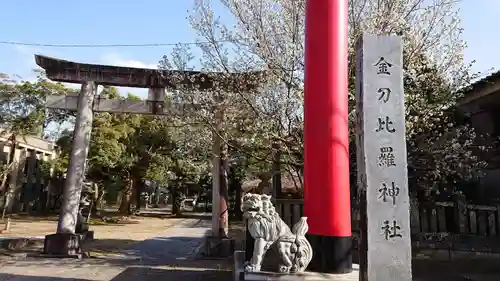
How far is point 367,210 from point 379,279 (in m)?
0.73

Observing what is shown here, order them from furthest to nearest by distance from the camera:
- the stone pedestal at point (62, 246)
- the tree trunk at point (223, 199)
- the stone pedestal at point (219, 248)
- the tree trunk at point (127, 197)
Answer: the tree trunk at point (127, 197) → the tree trunk at point (223, 199) → the stone pedestal at point (219, 248) → the stone pedestal at point (62, 246)

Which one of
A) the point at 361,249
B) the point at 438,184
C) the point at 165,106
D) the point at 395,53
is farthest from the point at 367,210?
the point at 165,106

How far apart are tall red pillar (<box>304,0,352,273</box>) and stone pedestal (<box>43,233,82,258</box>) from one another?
636 cm

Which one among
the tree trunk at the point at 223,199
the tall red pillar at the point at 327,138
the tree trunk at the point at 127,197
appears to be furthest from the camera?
the tree trunk at the point at 127,197

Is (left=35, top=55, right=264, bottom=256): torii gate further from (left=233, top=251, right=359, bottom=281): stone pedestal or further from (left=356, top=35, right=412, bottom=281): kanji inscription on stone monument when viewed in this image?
(left=356, top=35, right=412, bottom=281): kanji inscription on stone monument

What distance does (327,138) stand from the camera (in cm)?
575

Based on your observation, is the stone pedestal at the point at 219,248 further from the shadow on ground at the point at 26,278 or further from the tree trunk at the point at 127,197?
the tree trunk at the point at 127,197

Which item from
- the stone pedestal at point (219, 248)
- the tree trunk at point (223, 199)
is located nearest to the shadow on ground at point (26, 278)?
the stone pedestal at point (219, 248)

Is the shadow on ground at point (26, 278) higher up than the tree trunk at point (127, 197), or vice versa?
the tree trunk at point (127, 197)

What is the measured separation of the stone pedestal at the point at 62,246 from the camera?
31.0 feet

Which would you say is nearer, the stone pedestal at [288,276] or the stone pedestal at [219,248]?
the stone pedestal at [288,276]

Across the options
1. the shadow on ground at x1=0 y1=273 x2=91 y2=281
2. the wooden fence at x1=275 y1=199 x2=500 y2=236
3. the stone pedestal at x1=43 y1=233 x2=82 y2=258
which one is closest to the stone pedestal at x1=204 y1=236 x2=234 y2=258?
the wooden fence at x1=275 y1=199 x2=500 y2=236

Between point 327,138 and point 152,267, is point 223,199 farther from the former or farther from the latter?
point 327,138

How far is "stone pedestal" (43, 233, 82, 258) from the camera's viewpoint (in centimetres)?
945
